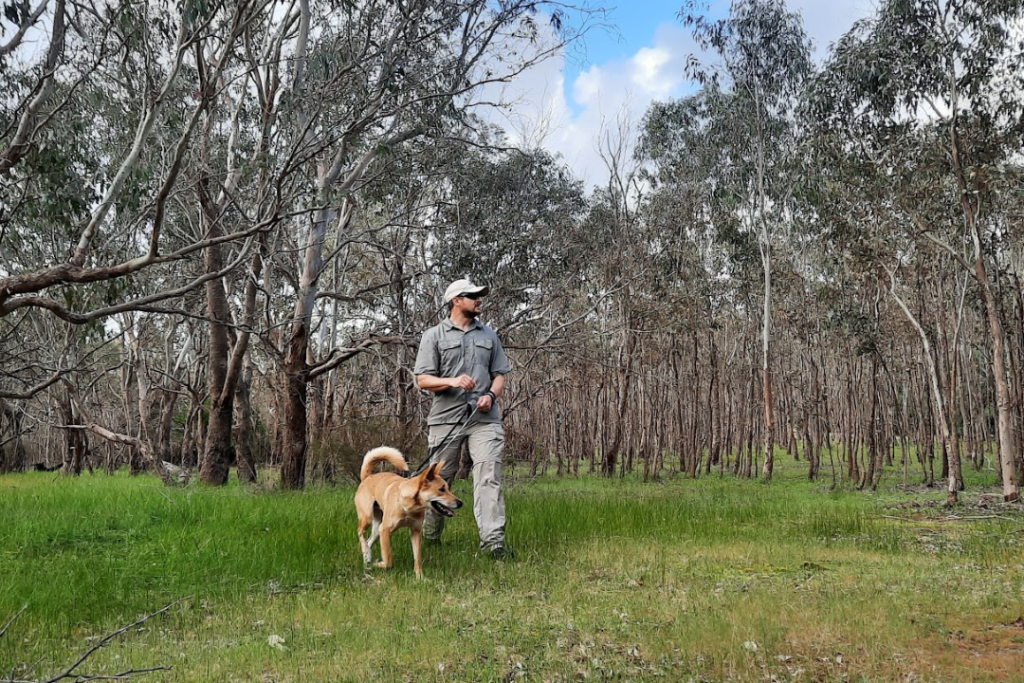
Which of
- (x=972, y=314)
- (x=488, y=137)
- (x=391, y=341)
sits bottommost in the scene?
(x=391, y=341)

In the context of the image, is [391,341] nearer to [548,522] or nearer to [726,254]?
[548,522]

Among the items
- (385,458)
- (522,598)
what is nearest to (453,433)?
(385,458)

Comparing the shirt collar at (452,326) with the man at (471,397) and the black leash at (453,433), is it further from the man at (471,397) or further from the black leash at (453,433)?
the black leash at (453,433)

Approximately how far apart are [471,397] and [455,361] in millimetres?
325

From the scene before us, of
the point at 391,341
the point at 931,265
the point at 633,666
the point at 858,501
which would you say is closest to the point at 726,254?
the point at 931,265

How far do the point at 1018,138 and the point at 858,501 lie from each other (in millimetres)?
6804

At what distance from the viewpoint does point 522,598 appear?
5395 mm

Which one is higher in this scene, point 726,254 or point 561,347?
point 726,254

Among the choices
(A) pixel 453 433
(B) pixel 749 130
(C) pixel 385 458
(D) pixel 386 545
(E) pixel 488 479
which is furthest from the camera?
(B) pixel 749 130

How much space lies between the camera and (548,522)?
8.48 metres

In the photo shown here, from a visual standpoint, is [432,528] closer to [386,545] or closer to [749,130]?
[386,545]

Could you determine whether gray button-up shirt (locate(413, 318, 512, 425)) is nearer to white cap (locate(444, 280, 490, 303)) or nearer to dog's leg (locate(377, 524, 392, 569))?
white cap (locate(444, 280, 490, 303))

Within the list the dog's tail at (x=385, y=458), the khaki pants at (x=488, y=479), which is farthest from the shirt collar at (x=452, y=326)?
the dog's tail at (x=385, y=458)

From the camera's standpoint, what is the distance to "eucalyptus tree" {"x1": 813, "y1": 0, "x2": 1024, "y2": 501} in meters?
13.5
